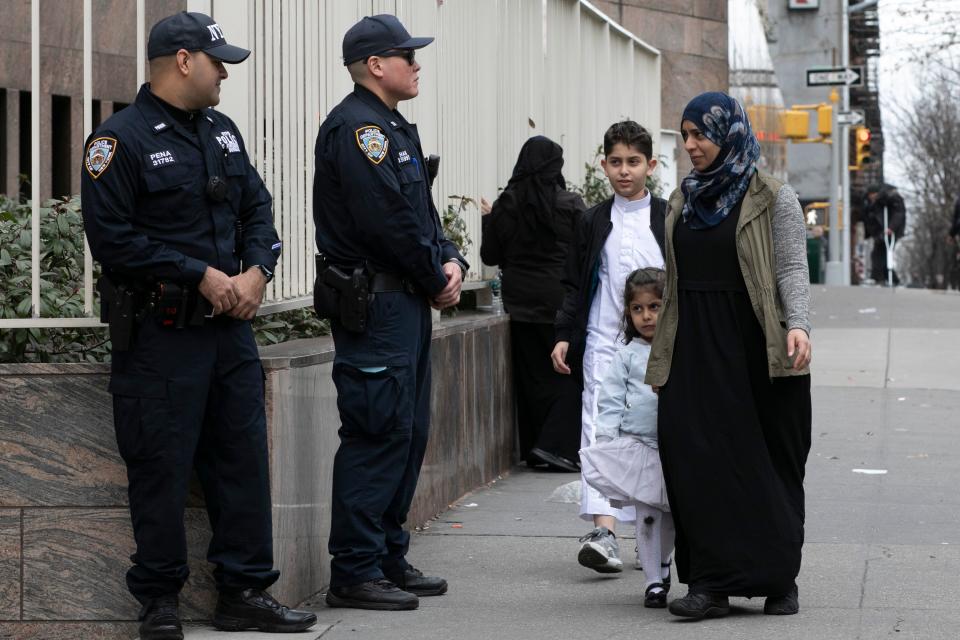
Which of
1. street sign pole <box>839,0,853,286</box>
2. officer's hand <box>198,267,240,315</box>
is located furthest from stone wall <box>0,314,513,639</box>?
street sign pole <box>839,0,853,286</box>

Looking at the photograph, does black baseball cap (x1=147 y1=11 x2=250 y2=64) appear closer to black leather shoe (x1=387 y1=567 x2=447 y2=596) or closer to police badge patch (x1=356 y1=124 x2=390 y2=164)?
police badge patch (x1=356 y1=124 x2=390 y2=164)

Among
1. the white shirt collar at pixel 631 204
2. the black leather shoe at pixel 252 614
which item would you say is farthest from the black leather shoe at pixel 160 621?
the white shirt collar at pixel 631 204

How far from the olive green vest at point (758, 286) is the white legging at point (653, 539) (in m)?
0.49

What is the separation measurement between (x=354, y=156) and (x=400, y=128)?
0.26 metres

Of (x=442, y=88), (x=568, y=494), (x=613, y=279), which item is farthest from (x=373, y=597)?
(x=442, y=88)

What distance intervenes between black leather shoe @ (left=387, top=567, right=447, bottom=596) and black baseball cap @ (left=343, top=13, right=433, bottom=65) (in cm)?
187

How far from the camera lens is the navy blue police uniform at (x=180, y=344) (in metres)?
4.89

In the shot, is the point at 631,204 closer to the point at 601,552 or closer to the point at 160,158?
the point at 601,552

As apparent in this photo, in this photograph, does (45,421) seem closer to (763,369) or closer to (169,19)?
(169,19)

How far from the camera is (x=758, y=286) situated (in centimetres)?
543

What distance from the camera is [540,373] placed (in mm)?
9398

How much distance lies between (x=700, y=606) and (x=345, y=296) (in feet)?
5.18

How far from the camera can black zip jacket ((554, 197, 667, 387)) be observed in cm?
675

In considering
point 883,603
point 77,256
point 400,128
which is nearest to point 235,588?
point 77,256
